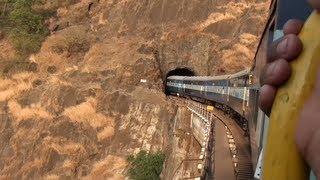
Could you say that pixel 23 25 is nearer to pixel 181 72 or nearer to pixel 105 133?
pixel 181 72

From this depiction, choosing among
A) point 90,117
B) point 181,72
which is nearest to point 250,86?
point 90,117

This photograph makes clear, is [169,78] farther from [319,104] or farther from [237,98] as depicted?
[319,104]

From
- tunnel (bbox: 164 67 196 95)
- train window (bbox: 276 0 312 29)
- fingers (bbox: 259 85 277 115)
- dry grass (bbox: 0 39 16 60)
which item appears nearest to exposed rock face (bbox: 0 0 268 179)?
dry grass (bbox: 0 39 16 60)

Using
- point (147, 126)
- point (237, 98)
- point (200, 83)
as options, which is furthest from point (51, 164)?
point (237, 98)

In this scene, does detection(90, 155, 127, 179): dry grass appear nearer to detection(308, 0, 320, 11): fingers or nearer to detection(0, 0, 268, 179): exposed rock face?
detection(0, 0, 268, 179): exposed rock face

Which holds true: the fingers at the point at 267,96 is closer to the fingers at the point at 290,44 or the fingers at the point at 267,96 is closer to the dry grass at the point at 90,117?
the fingers at the point at 290,44

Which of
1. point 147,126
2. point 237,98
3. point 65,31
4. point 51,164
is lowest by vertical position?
point 51,164
